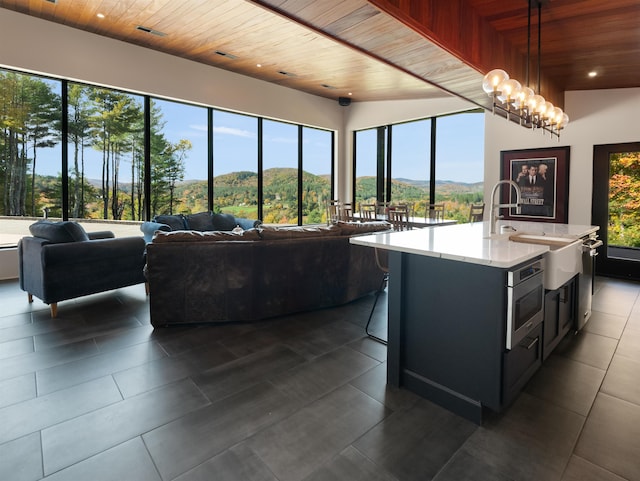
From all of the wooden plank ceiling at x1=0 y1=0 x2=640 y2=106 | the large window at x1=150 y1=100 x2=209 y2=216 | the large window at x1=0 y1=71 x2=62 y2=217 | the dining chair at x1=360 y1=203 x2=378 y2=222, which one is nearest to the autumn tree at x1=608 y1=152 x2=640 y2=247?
the wooden plank ceiling at x1=0 y1=0 x2=640 y2=106

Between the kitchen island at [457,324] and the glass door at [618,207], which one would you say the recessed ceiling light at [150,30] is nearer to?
the kitchen island at [457,324]

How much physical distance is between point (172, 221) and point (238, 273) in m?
2.94

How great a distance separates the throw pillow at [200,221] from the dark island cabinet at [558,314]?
17.1 ft

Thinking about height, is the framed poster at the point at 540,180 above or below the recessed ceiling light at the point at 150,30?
below

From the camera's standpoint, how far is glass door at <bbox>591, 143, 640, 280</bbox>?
541cm

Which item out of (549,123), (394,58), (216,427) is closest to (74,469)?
(216,427)

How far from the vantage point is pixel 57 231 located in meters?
3.60

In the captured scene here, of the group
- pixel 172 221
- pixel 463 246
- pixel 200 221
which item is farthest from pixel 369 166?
pixel 463 246

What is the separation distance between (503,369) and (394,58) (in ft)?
9.60

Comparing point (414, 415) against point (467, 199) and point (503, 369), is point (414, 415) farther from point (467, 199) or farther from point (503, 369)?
point (467, 199)

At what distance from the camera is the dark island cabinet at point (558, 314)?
250 centimetres

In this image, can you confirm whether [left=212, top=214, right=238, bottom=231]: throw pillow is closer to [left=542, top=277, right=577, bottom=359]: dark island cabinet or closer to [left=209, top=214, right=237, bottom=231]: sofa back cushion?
[left=209, top=214, right=237, bottom=231]: sofa back cushion

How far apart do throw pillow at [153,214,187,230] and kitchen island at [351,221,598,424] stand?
167 inches

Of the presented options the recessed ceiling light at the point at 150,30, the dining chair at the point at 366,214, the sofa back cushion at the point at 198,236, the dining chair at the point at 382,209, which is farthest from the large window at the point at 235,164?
the sofa back cushion at the point at 198,236
